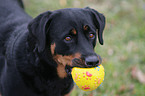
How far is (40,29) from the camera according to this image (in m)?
2.54

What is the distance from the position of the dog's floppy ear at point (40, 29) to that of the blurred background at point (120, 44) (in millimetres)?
1498

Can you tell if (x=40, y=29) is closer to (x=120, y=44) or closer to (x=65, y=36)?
(x=65, y=36)

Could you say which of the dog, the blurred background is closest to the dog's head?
the dog

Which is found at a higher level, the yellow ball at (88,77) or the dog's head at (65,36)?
the dog's head at (65,36)

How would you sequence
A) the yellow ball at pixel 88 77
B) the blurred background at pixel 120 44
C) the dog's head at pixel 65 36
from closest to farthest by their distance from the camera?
the yellow ball at pixel 88 77 → the dog's head at pixel 65 36 → the blurred background at pixel 120 44

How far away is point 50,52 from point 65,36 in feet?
0.96

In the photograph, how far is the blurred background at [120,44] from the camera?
3.91m

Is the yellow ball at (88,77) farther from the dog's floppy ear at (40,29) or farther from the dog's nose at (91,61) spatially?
the dog's floppy ear at (40,29)

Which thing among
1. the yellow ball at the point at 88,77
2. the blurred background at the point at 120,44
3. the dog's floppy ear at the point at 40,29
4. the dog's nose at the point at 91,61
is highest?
the dog's floppy ear at the point at 40,29

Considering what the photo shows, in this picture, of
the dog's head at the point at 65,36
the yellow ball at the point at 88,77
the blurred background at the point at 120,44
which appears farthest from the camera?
the blurred background at the point at 120,44

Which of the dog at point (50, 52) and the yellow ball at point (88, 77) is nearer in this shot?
the yellow ball at point (88, 77)

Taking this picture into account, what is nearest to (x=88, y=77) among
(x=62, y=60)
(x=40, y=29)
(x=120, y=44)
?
(x=62, y=60)

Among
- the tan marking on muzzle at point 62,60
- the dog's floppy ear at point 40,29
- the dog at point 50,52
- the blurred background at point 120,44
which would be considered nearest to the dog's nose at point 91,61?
the dog at point 50,52

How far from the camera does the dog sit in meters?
2.52
